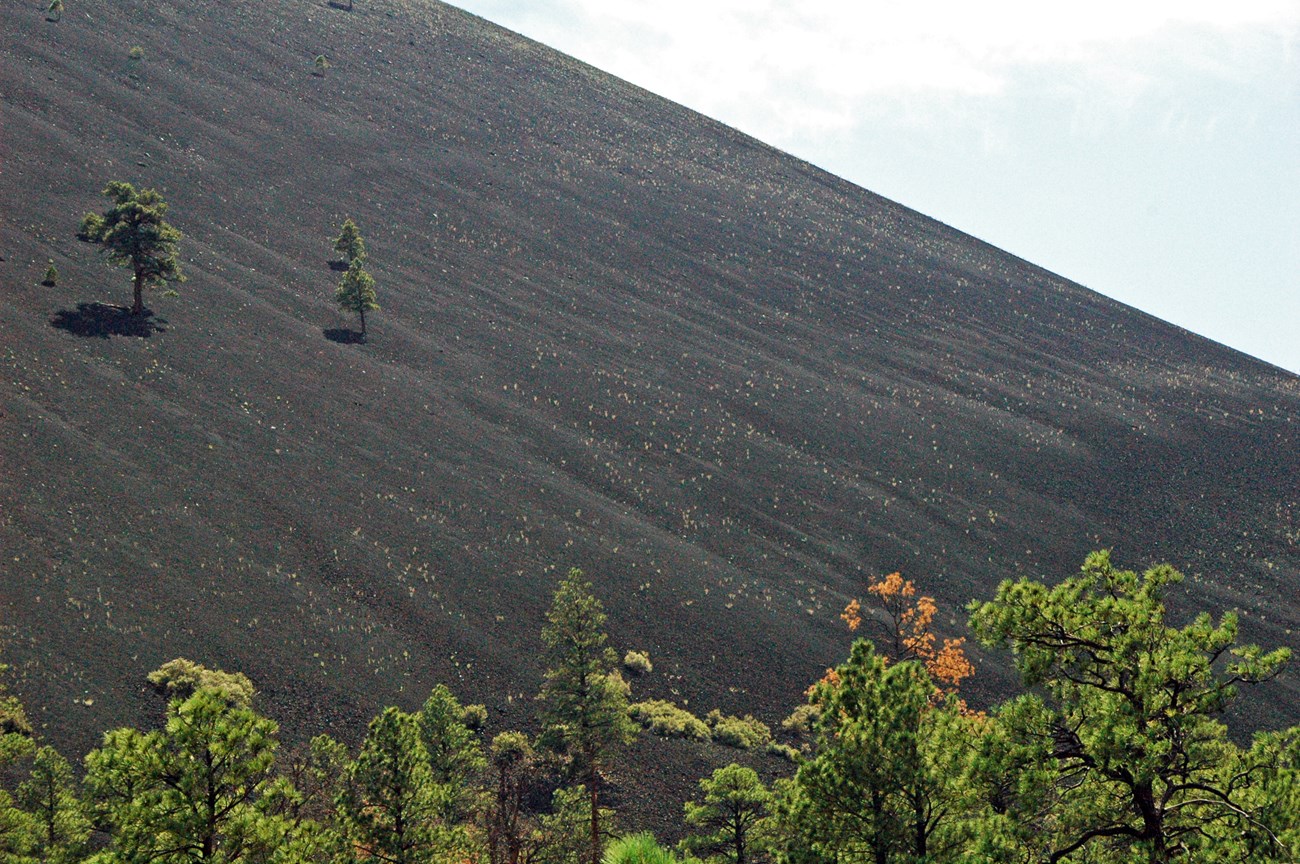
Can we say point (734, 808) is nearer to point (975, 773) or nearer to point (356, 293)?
point (975, 773)

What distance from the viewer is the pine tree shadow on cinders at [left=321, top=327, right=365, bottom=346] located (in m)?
71.7

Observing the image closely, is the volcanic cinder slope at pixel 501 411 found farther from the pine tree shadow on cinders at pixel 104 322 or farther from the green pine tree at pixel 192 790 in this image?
the green pine tree at pixel 192 790

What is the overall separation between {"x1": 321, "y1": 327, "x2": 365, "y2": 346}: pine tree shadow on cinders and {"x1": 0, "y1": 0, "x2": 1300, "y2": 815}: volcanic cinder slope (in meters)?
1.20

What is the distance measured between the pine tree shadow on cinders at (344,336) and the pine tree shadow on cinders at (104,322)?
1166 centimetres

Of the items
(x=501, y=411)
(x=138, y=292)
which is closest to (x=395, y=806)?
(x=501, y=411)

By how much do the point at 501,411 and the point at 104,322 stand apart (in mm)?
26354

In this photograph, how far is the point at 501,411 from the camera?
68.5 metres

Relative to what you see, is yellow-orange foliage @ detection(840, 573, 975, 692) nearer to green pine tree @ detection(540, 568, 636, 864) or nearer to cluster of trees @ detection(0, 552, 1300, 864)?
green pine tree @ detection(540, 568, 636, 864)

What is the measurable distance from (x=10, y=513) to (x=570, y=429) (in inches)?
1385

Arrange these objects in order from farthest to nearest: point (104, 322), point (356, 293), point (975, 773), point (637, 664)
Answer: point (356, 293), point (104, 322), point (637, 664), point (975, 773)

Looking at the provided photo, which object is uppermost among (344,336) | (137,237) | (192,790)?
(192,790)

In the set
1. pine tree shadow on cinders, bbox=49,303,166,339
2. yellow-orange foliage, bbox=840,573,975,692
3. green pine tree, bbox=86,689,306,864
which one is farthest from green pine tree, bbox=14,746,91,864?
pine tree shadow on cinders, bbox=49,303,166,339

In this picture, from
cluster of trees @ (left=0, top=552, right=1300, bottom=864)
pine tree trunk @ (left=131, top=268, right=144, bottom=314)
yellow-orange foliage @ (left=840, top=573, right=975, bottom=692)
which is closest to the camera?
cluster of trees @ (left=0, top=552, right=1300, bottom=864)

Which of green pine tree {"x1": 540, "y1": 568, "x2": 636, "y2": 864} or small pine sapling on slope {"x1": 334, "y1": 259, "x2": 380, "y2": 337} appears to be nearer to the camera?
green pine tree {"x1": 540, "y1": 568, "x2": 636, "y2": 864}
